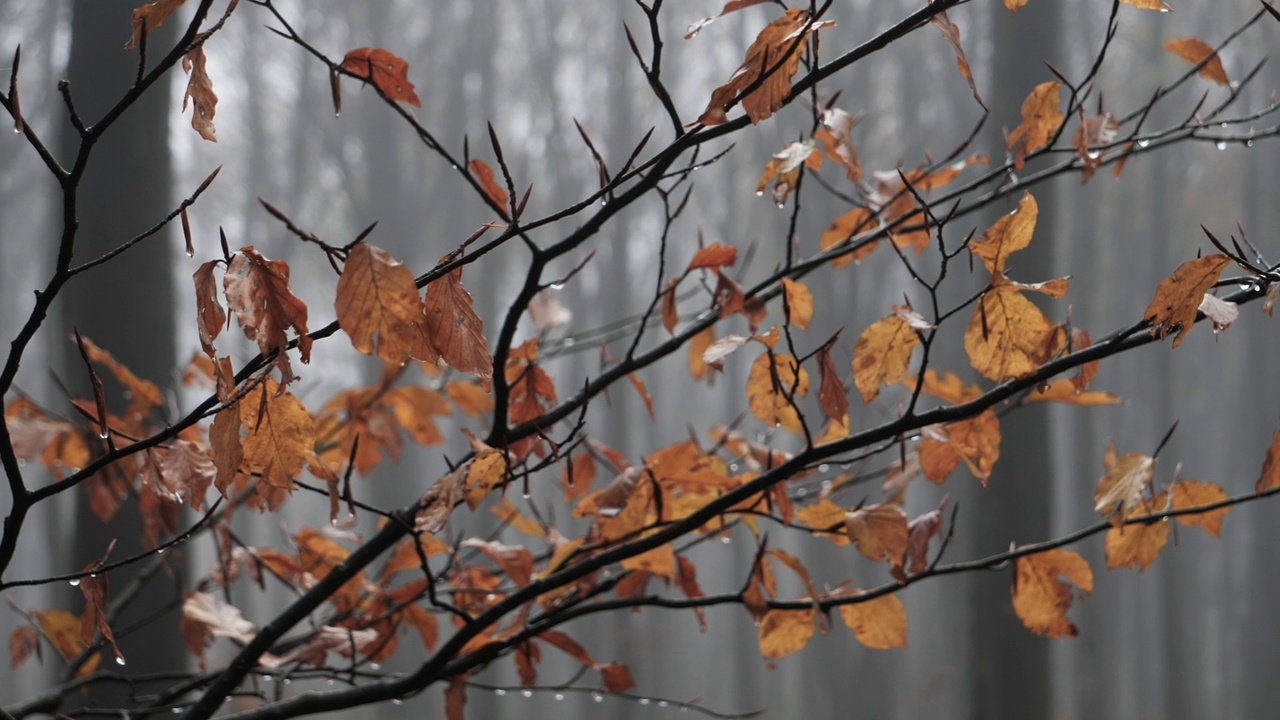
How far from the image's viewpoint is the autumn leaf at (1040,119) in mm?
958

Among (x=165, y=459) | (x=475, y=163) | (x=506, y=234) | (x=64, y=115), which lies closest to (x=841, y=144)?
(x=475, y=163)

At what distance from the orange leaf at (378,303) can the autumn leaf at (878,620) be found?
568 millimetres

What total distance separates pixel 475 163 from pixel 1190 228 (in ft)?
45.7

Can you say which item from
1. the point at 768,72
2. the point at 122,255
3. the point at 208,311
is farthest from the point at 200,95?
the point at 122,255

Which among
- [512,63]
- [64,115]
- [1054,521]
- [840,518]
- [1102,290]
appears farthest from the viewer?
[512,63]

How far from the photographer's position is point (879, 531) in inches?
32.9

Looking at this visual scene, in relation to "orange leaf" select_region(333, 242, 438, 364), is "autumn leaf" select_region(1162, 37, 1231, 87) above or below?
above

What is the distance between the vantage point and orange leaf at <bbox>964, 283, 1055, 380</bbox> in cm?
73

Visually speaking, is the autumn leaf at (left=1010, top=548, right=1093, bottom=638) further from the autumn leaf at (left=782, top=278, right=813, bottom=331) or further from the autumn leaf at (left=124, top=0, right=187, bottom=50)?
the autumn leaf at (left=124, top=0, right=187, bottom=50)

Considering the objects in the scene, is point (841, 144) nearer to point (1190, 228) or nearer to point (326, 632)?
point (326, 632)

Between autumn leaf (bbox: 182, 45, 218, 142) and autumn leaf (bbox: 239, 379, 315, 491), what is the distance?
0.20 metres

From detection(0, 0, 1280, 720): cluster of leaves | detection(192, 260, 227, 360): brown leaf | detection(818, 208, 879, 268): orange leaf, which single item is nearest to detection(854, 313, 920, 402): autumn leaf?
detection(0, 0, 1280, 720): cluster of leaves

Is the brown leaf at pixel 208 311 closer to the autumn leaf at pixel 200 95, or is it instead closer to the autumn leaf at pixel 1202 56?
the autumn leaf at pixel 200 95

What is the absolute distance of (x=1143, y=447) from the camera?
41.2 ft
